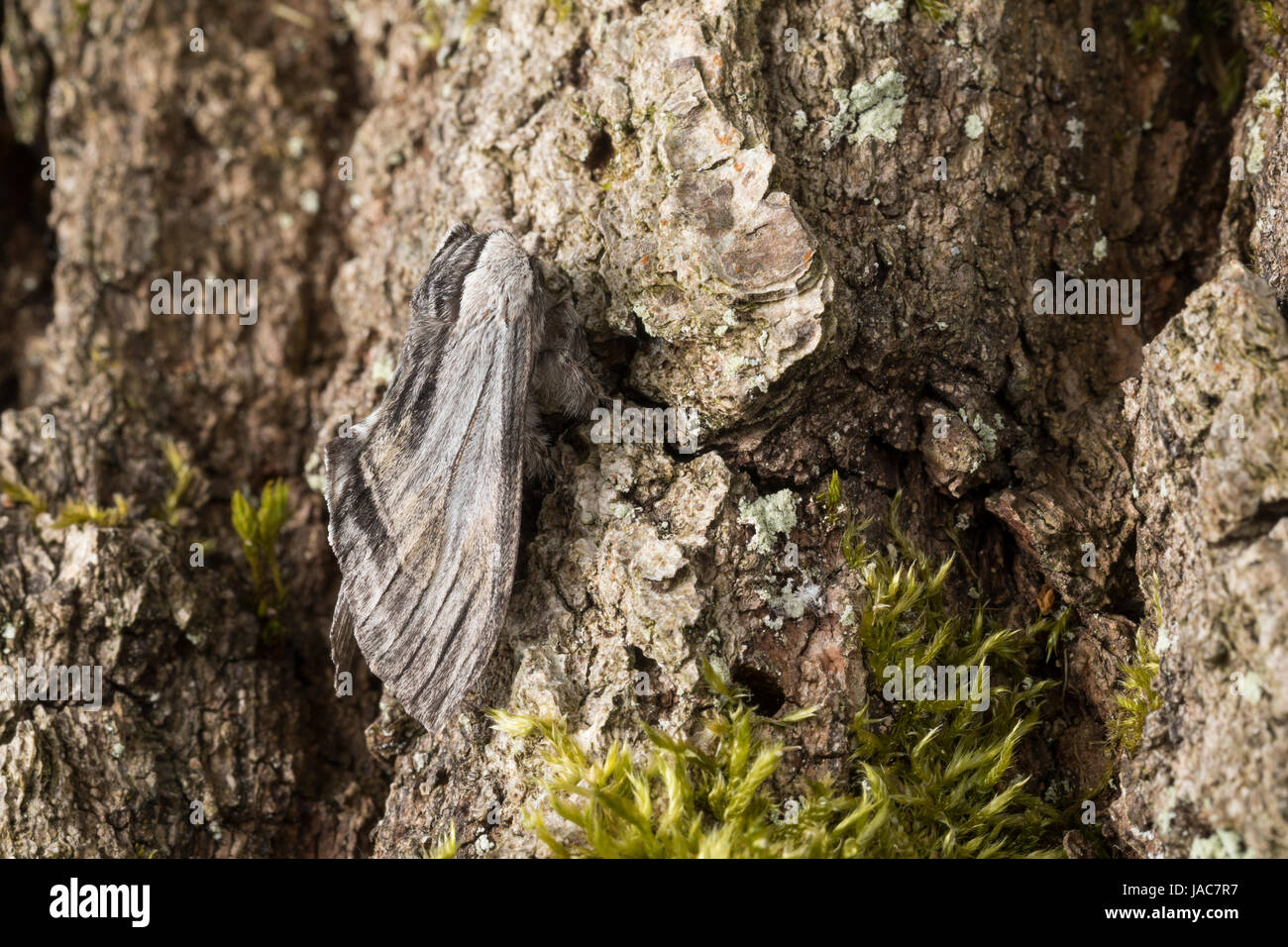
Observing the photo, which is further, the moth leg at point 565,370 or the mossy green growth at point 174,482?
the mossy green growth at point 174,482

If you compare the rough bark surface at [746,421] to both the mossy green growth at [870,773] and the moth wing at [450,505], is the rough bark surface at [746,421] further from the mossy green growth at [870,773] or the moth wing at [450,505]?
the moth wing at [450,505]

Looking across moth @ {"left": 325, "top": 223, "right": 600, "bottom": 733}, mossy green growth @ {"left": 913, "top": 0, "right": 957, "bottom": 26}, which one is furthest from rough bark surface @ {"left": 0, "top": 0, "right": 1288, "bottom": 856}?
moth @ {"left": 325, "top": 223, "right": 600, "bottom": 733}

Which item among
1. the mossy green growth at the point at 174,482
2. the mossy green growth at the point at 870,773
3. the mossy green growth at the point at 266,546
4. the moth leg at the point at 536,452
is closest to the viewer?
the mossy green growth at the point at 870,773

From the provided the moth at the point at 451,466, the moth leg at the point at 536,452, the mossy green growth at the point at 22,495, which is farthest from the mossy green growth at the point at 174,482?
the moth leg at the point at 536,452

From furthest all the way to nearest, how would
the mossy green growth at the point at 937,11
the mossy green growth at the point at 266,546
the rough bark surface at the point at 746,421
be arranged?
the mossy green growth at the point at 266,546
the mossy green growth at the point at 937,11
the rough bark surface at the point at 746,421

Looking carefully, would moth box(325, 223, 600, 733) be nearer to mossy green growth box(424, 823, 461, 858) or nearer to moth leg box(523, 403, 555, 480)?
moth leg box(523, 403, 555, 480)

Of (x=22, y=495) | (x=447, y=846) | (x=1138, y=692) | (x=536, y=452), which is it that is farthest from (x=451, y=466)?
(x=1138, y=692)

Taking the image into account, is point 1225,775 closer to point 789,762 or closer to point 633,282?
point 789,762

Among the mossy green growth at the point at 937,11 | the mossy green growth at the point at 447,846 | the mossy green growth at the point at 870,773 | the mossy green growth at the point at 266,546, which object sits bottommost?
the mossy green growth at the point at 447,846
